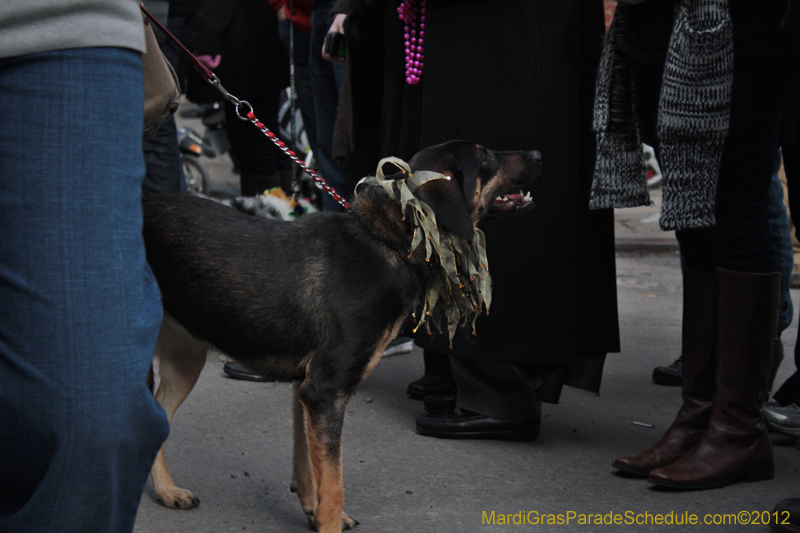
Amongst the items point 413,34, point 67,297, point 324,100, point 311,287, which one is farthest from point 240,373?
point 67,297

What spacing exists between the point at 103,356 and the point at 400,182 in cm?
120

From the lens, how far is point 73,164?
1.27 m

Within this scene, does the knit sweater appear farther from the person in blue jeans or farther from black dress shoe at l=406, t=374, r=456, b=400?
the person in blue jeans

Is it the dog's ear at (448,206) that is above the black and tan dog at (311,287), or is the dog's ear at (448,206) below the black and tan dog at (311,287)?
above

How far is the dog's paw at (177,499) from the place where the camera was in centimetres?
258

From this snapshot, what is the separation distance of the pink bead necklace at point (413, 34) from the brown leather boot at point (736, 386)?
1.38m

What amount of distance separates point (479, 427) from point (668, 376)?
126cm

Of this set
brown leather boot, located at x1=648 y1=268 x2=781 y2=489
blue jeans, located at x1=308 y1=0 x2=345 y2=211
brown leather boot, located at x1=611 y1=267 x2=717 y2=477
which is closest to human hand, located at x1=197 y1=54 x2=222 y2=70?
blue jeans, located at x1=308 y1=0 x2=345 y2=211

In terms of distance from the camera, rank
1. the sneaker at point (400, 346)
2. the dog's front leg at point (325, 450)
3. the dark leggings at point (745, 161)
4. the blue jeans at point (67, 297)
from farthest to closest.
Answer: the sneaker at point (400, 346) < the dark leggings at point (745, 161) < the dog's front leg at point (325, 450) < the blue jeans at point (67, 297)

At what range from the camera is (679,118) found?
242 centimetres

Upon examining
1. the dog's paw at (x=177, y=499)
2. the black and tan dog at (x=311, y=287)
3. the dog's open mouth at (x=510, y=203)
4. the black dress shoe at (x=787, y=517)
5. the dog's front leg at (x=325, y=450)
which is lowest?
the dog's paw at (x=177, y=499)

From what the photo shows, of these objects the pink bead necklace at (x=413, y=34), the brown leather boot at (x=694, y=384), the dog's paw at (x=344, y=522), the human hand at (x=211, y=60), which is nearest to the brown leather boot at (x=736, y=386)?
the brown leather boot at (x=694, y=384)

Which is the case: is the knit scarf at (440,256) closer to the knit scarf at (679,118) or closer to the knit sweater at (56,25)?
the knit scarf at (679,118)

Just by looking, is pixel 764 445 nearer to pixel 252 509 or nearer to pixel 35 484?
pixel 252 509
